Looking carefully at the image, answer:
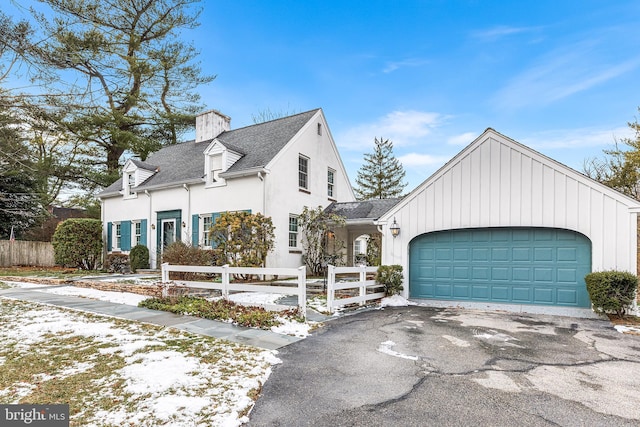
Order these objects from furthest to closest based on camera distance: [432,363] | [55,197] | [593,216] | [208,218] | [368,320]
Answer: [55,197]
[208,218]
[593,216]
[368,320]
[432,363]

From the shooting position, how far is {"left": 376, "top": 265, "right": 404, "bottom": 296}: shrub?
32.7ft

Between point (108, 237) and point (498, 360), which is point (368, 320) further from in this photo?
point (108, 237)

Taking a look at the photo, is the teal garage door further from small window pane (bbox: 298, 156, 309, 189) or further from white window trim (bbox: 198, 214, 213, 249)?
white window trim (bbox: 198, 214, 213, 249)

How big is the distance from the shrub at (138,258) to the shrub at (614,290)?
16.6 m

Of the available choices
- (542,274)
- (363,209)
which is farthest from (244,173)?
(542,274)

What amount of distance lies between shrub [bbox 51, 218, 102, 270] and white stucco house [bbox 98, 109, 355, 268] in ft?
3.23

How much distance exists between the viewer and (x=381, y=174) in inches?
1566

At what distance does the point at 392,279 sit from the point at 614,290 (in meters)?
4.91

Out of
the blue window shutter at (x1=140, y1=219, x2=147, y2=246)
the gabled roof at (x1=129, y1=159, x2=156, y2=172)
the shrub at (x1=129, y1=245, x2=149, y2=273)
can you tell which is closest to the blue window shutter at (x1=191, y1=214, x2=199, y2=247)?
the shrub at (x1=129, y1=245, x2=149, y2=273)

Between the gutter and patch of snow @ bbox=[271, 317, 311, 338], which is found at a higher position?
the gutter

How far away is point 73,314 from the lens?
288 inches

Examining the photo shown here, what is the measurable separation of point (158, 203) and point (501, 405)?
54.9 ft

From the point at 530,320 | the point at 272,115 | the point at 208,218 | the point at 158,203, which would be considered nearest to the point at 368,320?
the point at 530,320

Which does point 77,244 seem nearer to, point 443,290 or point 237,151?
point 237,151
